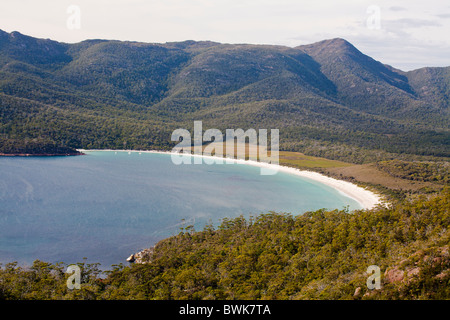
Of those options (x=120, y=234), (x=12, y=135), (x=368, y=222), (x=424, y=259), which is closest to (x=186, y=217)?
(x=120, y=234)

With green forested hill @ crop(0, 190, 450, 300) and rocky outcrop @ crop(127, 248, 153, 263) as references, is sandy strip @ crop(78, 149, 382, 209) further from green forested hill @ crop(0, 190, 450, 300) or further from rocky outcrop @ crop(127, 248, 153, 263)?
rocky outcrop @ crop(127, 248, 153, 263)

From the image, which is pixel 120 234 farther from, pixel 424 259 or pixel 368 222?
pixel 424 259

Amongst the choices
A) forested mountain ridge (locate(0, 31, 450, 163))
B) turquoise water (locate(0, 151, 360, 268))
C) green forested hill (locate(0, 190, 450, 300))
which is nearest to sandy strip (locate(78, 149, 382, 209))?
turquoise water (locate(0, 151, 360, 268))

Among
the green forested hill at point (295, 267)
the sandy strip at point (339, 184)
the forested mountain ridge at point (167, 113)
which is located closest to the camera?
the green forested hill at point (295, 267)

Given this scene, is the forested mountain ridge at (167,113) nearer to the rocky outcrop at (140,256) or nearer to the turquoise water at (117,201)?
the turquoise water at (117,201)

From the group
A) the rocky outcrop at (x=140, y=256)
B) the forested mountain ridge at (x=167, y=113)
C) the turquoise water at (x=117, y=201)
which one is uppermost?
the forested mountain ridge at (x=167, y=113)

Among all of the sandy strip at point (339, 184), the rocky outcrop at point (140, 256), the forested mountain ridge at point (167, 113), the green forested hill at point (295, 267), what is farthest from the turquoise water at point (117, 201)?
the forested mountain ridge at point (167, 113)
